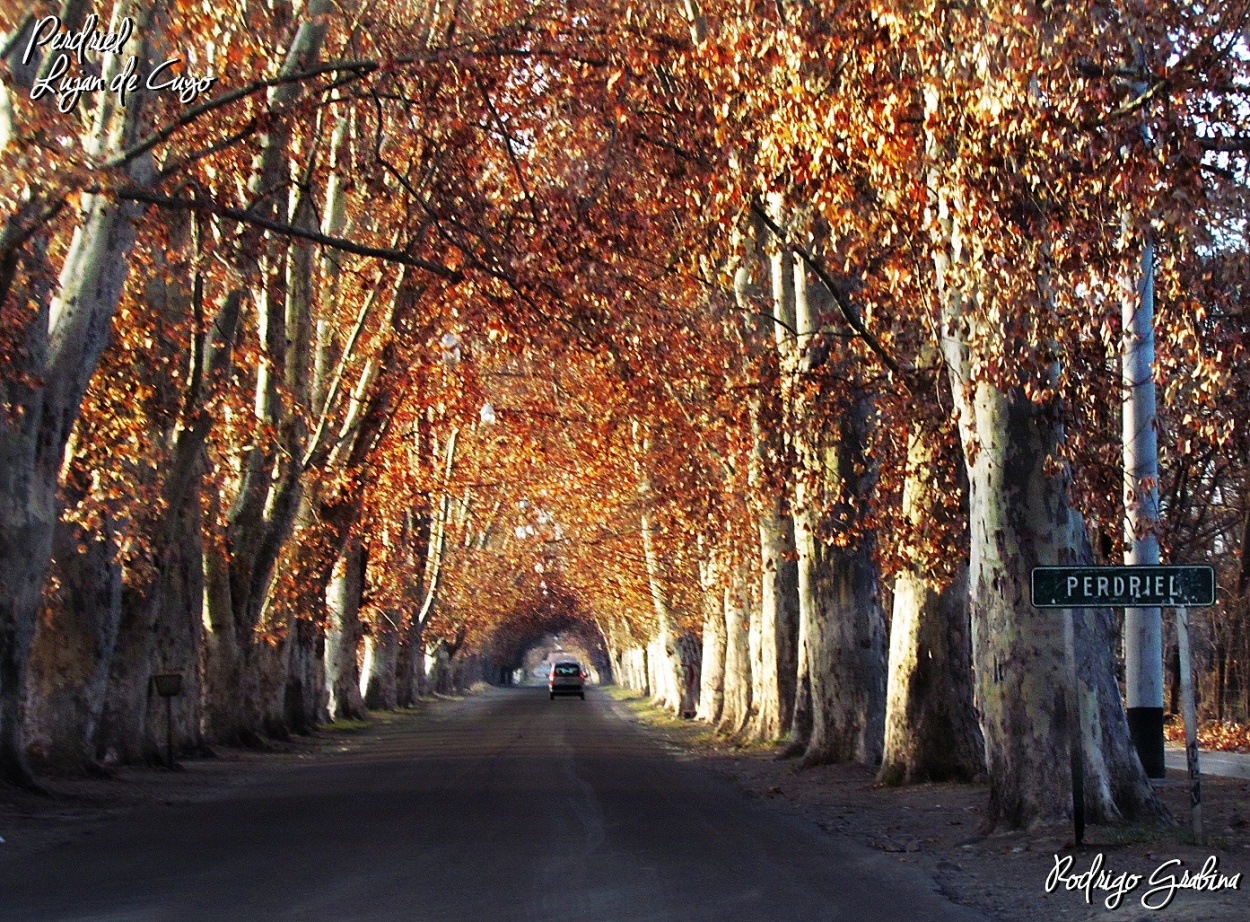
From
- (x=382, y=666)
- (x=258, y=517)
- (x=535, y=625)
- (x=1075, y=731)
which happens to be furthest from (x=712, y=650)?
(x=535, y=625)

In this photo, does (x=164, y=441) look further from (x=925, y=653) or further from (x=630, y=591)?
(x=630, y=591)

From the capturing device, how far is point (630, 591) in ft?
197

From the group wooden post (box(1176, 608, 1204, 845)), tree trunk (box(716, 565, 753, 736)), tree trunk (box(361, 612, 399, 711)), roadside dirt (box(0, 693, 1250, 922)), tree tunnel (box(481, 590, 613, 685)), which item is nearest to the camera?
roadside dirt (box(0, 693, 1250, 922))

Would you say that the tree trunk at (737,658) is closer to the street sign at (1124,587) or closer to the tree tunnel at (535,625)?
the street sign at (1124,587)

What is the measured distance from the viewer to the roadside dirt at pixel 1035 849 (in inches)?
422

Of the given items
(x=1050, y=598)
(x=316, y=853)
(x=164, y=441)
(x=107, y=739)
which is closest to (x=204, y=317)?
(x=164, y=441)

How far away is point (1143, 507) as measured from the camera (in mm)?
14781

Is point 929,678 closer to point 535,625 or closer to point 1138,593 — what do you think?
point 1138,593

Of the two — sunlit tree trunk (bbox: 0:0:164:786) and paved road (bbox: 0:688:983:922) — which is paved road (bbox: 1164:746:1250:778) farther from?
sunlit tree trunk (bbox: 0:0:164:786)

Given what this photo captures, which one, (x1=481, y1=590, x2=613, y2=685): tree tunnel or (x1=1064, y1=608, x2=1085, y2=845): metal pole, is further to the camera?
(x1=481, y1=590, x2=613, y2=685): tree tunnel

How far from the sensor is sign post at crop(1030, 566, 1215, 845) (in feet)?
39.6

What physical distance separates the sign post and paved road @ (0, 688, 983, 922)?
2.23 meters

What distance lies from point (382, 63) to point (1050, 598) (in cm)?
792
